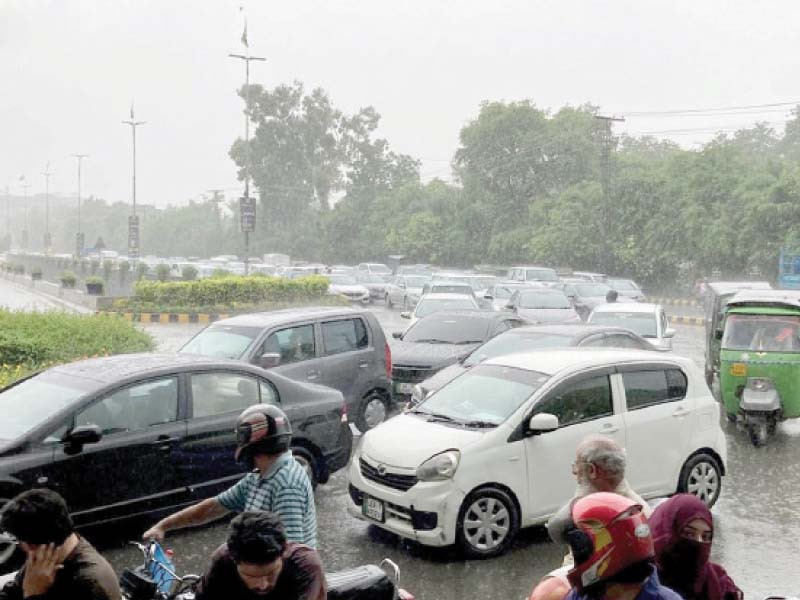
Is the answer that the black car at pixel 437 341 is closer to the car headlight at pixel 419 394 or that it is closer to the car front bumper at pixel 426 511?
the car headlight at pixel 419 394

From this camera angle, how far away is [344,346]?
11281mm

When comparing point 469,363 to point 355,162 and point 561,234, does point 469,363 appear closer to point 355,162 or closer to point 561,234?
point 561,234

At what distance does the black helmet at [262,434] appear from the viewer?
4078 millimetres

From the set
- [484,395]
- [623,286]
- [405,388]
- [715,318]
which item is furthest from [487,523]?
[623,286]

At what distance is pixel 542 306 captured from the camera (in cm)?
2230

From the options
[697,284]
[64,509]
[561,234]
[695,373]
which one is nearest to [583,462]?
[64,509]

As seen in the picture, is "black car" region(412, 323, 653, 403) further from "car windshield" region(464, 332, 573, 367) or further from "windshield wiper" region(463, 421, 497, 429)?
"windshield wiper" region(463, 421, 497, 429)

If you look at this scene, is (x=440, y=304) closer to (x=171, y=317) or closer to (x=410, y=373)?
(x=410, y=373)

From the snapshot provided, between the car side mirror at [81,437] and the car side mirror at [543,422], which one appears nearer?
the car side mirror at [81,437]

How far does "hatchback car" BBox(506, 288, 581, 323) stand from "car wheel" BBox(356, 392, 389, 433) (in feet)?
33.8

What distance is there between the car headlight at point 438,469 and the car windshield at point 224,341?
4.16m

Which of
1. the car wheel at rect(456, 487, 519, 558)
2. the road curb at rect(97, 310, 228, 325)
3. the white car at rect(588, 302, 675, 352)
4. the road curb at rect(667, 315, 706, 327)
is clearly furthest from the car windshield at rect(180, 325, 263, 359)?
the road curb at rect(667, 315, 706, 327)

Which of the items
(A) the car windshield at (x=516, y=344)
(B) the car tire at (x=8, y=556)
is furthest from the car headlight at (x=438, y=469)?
(A) the car windshield at (x=516, y=344)

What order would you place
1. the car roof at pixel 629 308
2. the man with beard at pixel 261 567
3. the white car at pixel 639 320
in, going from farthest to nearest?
the car roof at pixel 629 308 → the white car at pixel 639 320 → the man with beard at pixel 261 567
